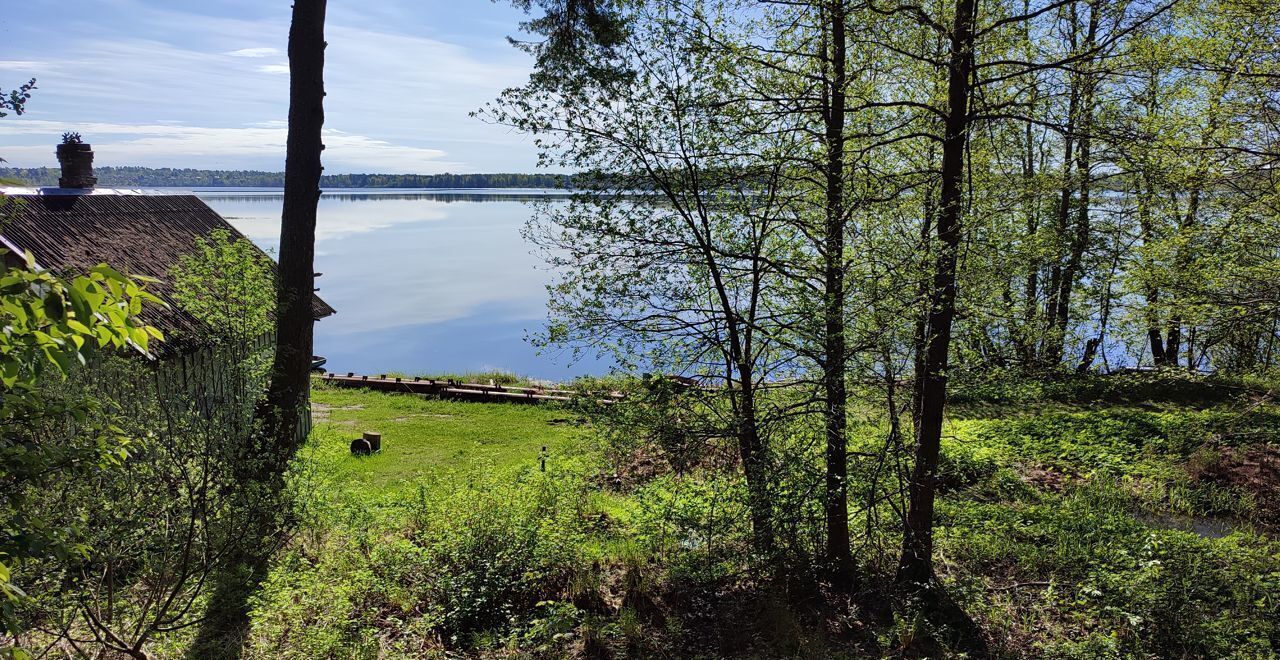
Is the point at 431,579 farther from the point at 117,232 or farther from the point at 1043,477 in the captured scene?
the point at 117,232

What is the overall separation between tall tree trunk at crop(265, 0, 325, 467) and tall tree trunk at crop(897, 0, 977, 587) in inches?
282

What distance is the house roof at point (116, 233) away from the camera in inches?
490

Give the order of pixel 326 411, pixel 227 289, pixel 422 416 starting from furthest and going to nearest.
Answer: pixel 326 411 < pixel 422 416 < pixel 227 289

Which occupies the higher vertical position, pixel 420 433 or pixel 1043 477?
pixel 1043 477

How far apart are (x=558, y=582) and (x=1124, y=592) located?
492 centimetres

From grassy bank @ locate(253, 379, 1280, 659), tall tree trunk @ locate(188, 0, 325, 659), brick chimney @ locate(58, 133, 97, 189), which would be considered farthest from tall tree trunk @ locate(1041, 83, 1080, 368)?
brick chimney @ locate(58, 133, 97, 189)

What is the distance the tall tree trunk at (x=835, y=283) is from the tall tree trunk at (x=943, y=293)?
642 mm

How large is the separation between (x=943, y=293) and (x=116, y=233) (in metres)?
16.2

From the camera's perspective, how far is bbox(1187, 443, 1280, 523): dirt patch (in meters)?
8.56

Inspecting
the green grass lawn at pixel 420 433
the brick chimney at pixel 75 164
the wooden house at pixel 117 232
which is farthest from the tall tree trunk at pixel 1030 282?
the brick chimney at pixel 75 164

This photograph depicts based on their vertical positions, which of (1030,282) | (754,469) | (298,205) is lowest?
(754,469)

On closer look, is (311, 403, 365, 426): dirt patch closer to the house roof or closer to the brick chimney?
the house roof

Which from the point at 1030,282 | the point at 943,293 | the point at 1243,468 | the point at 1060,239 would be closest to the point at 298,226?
the point at 943,293

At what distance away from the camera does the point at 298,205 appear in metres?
9.14
